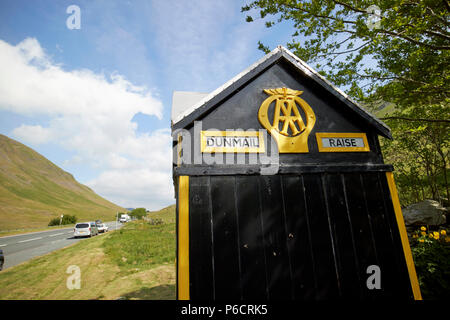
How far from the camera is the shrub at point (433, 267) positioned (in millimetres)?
4098

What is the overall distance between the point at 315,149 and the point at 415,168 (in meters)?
10.1

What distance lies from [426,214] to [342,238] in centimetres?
752

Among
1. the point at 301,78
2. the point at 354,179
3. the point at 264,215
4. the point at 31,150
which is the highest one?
the point at 31,150

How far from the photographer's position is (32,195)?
9538 cm

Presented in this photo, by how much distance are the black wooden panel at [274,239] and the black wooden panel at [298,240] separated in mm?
86

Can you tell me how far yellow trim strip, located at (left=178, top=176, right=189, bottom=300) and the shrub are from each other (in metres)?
5.00

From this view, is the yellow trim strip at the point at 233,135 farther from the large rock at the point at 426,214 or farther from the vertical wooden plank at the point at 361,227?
the large rock at the point at 426,214

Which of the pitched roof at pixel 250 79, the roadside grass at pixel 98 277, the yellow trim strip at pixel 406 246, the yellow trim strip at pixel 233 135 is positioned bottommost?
the roadside grass at pixel 98 277

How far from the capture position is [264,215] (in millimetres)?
3072

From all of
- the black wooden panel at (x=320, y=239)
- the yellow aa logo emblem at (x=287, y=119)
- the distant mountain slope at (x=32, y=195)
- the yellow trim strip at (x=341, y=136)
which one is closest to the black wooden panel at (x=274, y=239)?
the black wooden panel at (x=320, y=239)

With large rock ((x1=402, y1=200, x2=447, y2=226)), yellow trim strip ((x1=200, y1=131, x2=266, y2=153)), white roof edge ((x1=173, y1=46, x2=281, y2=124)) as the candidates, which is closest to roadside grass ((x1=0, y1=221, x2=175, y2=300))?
yellow trim strip ((x1=200, y1=131, x2=266, y2=153))

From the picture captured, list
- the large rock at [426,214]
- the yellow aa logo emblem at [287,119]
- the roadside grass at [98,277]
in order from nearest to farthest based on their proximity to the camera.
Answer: the yellow aa logo emblem at [287,119] < the roadside grass at [98,277] < the large rock at [426,214]
